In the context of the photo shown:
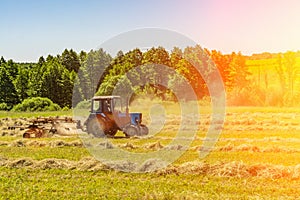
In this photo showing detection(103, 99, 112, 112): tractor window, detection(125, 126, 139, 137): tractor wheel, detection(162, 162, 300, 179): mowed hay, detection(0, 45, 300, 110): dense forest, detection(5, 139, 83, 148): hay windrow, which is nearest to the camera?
detection(162, 162, 300, 179): mowed hay

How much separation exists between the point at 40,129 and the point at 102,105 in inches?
179

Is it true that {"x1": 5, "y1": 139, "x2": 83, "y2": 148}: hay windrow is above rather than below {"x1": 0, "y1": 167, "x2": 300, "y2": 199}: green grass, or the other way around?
above

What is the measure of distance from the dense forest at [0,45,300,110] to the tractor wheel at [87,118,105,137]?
18.4 metres

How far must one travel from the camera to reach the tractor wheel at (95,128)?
25.7 meters

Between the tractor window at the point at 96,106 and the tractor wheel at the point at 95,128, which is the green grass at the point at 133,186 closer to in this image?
the tractor wheel at the point at 95,128

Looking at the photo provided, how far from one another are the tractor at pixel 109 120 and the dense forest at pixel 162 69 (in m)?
18.0

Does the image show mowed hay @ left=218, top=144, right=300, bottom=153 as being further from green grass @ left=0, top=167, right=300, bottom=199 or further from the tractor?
the tractor

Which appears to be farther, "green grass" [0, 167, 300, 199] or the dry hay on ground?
the dry hay on ground

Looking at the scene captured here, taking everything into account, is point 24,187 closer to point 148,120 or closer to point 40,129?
point 40,129

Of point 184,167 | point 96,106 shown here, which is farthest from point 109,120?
point 184,167

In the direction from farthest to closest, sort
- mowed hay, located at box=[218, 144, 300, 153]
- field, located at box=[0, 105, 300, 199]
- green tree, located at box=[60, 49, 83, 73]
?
green tree, located at box=[60, 49, 83, 73], mowed hay, located at box=[218, 144, 300, 153], field, located at box=[0, 105, 300, 199]

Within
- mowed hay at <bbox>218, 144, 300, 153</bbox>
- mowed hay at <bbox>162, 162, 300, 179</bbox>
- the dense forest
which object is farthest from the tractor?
the dense forest

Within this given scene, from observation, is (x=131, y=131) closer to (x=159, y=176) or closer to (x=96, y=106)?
(x=96, y=106)

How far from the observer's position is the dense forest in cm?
5506
